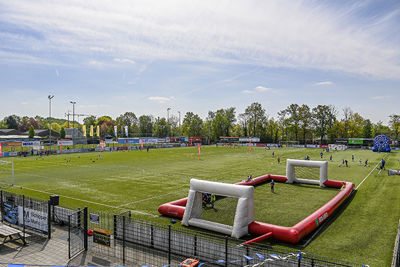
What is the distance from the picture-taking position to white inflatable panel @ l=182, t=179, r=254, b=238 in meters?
15.3

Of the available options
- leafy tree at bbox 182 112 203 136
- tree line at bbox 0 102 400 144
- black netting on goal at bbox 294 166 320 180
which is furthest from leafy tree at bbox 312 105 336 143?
black netting on goal at bbox 294 166 320 180

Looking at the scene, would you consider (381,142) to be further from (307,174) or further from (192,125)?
(192,125)

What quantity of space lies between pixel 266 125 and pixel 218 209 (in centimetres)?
11095

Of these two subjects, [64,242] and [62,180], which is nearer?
[64,242]

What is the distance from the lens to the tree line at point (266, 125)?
11606 cm

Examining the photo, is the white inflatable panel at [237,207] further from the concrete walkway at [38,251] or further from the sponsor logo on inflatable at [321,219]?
the concrete walkway at [38,251]

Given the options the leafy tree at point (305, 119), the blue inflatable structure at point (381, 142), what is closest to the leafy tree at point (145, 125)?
the leafy tree at point (305, 119)

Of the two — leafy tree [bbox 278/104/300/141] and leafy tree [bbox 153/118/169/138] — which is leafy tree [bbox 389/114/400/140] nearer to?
leafy tree [bbox 278/104/300/141]

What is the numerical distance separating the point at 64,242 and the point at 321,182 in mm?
23594

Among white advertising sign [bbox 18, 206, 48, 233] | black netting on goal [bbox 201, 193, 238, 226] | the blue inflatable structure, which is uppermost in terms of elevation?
the blue inflatable structure

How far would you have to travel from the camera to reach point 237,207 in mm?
15594

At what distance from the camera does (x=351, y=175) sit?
37375 millimetres

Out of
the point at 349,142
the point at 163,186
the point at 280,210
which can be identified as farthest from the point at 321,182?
the point at 349,142

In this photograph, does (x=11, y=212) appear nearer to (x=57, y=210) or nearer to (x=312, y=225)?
(x=57, y=210)
